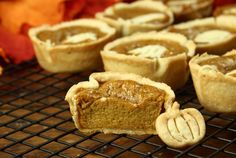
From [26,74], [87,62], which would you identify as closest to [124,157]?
[87,62]

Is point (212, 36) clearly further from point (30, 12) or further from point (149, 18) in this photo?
point (30, 12)

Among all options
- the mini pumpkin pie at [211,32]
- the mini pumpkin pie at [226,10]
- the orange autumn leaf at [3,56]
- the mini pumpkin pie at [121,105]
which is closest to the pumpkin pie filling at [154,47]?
the mini pumpkin pie at [211,32]

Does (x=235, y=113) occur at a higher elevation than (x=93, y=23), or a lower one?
lower

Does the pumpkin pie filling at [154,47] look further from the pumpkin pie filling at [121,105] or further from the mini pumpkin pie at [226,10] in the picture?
the mini pumpkin pie at [226,10]

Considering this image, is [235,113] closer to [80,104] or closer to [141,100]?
[141,100]

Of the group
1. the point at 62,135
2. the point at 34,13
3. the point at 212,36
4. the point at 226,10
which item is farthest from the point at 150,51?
the point at 34,13

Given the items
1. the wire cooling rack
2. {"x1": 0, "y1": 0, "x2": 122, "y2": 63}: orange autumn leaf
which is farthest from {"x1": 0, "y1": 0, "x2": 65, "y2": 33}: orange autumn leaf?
the wire cooling rack

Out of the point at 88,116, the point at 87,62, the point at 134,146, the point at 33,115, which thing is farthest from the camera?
the point at 87,62
